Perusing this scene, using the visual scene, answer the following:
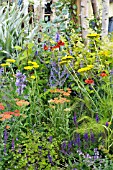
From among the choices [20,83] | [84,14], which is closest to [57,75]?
[20,83]

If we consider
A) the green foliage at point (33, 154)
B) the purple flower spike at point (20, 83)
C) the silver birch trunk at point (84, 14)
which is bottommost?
the green foliage at point (33, 154)

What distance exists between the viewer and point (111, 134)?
289 cm

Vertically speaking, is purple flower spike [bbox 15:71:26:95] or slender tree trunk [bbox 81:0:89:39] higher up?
slender tree trunk [bbox 81:0:89:39]

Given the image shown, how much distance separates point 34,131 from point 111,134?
632mm

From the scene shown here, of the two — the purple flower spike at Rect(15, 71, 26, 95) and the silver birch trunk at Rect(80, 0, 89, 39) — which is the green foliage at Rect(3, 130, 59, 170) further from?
the silver birch trunk at Rect(80, 0, 89, 39)

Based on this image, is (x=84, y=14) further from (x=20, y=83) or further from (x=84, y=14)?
(x=20, y=83)

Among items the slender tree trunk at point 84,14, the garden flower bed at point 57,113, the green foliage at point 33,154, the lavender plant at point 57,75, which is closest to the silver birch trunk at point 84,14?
the slender tree trunk at point 84,14

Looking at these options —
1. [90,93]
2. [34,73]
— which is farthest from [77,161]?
[34,73]

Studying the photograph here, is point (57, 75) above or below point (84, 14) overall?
below

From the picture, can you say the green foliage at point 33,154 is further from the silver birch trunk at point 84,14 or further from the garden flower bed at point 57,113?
the silver birch trunk at point 84,14

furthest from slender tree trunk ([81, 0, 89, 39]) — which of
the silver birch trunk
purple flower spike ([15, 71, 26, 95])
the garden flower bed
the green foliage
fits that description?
the green foliage

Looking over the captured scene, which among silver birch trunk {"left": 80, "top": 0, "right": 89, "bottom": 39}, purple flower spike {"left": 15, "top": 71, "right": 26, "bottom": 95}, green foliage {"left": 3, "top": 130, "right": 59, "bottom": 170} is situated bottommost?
green foliage {"left": 3, "top": 130, "right": 59, "bottom": 170}

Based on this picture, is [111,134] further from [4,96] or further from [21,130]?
[4,96]

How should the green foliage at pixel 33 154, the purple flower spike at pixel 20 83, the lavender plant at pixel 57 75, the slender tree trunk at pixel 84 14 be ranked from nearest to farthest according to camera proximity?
the green foliage at pixel 33 154 < the purple flower spike at pixel 20 83 < the lavender plant at pixel 57 75 < the slender tree trunk at pixel 84 14
